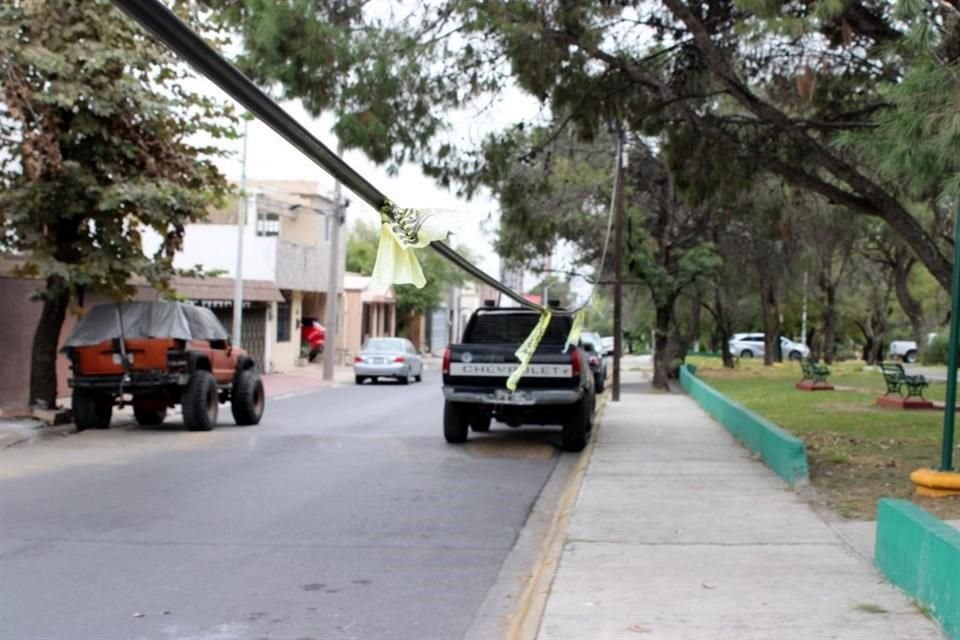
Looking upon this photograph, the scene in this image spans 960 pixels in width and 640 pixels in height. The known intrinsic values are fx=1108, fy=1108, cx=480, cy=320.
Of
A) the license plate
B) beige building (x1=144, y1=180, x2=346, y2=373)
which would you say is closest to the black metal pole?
the license plate

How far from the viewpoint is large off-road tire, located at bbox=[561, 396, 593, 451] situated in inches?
628

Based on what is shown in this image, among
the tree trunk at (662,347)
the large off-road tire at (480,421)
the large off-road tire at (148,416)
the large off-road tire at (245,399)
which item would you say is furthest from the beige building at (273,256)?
the large off-road tire at (480,421)

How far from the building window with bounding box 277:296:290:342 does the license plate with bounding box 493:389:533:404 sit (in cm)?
2590

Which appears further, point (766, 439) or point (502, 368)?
point (502, 368)

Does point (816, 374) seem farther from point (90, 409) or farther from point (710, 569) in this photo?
Answer: point (710, 569)

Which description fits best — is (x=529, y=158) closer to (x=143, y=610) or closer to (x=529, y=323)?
(x=529, y=323)

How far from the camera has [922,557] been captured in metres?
6.52

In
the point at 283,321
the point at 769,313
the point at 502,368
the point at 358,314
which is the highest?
the point at 769,313

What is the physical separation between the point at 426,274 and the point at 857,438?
40.5 meters

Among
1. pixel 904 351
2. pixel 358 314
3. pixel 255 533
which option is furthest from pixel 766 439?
pixel 904 351

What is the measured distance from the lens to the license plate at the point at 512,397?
1538 centimetres

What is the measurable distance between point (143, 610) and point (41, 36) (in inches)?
478

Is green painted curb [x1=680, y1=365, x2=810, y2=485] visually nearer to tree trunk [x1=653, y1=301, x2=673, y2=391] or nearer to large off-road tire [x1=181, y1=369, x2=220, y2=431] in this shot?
large off-road tire [x1=181, y1=369, x2=220, y2=431]

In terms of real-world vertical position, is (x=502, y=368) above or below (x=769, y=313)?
below
